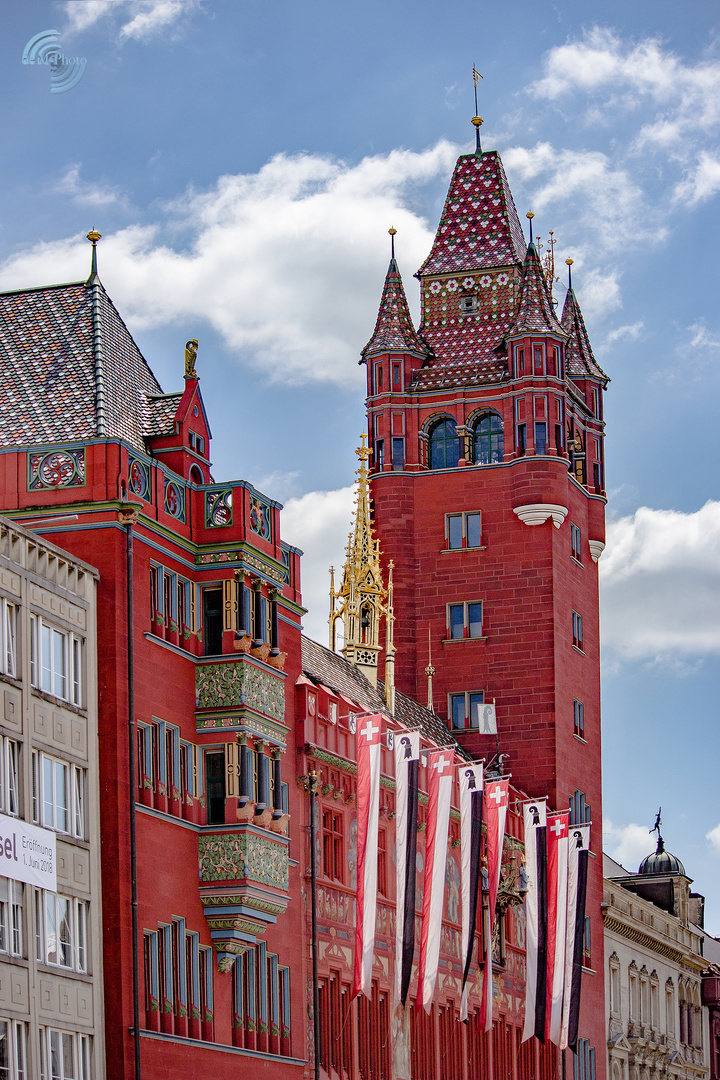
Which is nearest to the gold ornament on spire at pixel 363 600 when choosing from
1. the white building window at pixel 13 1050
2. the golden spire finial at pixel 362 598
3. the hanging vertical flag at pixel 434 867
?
the golden spire finial at pixel 362 598

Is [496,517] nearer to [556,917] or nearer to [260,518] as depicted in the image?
[556,917]

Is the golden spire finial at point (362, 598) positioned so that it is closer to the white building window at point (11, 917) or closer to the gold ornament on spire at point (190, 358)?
the gold ornament on spire at point (190, 358)

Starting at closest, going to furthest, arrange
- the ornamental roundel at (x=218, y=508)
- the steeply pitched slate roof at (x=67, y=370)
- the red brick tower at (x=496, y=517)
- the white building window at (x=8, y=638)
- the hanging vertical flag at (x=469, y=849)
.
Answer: the white building window at (x=8, y=638) < the steeply pitched slate roof at (x=67, y=370) < the ornamental roundel at (x=218, y=508) < the hanging vertical flag at (x=469, y=849) < the red brick tower at (x=496, y=517)

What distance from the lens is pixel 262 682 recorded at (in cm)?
6919

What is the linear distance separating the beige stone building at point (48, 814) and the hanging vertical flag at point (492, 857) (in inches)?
1278

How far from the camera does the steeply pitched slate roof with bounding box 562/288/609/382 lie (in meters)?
121

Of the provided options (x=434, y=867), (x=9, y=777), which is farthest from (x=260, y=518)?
(x=434, y=867)

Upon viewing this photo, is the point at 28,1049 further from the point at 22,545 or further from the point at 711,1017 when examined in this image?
the point at 711,1017

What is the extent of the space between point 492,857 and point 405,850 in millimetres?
13855

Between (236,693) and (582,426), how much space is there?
2099 inches

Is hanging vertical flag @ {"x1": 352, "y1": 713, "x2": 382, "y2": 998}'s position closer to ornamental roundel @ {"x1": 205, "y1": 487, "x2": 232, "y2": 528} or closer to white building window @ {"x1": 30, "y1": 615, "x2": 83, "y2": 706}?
ornamental roundel @ {"x1": 205, "y1": 487, "x2": 232, "y2": 528}

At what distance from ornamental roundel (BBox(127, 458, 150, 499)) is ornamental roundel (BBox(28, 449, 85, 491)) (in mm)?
1381

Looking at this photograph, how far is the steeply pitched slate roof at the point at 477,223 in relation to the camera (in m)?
116

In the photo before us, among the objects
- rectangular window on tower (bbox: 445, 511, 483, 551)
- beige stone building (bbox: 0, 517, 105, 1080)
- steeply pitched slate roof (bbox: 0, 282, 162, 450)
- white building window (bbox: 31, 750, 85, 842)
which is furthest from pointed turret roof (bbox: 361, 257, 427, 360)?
white building window (bbox: 31, 750, 85, 842)
